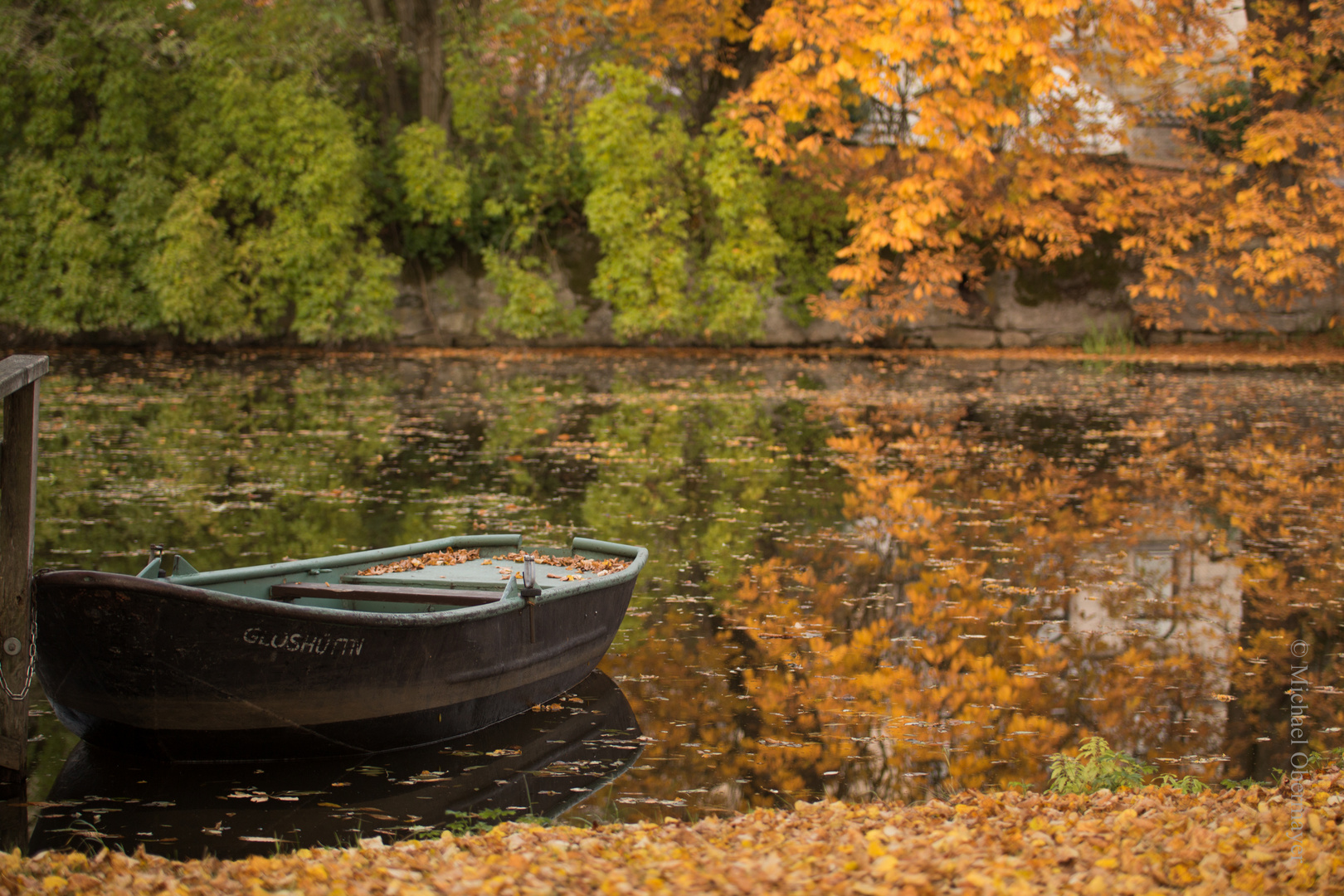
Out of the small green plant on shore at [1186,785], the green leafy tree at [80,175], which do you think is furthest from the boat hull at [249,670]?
the green leafy tree at [80,175]

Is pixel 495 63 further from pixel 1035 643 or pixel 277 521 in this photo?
pixel 1035 643

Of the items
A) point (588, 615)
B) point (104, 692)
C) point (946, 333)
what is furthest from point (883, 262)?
point (104, 692)

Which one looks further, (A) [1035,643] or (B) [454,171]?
(B) [454,171]

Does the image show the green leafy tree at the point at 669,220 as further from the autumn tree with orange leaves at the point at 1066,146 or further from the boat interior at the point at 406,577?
the boat interior at the point at 406,577

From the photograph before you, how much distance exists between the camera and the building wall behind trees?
888 inches

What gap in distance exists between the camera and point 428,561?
6512 millimetres

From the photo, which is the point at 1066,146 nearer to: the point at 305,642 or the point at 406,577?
the point at 406,577

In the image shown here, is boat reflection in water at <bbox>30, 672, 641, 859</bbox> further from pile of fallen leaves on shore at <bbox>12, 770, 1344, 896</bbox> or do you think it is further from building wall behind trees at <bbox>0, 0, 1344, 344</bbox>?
building wall behind trees at <bbox>0, 0, 1344, 344</bbox>

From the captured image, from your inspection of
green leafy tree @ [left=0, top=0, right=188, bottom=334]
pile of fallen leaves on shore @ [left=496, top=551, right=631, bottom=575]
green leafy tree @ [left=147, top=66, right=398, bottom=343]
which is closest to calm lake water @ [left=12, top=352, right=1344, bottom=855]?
pile of fallen leaves on shore @ [left=496, top=551, right=631, bottom=575]

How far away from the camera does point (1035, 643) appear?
651 cm

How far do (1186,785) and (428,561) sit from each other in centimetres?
384

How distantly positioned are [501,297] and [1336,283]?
17.2 meters

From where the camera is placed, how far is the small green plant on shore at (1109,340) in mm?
25438

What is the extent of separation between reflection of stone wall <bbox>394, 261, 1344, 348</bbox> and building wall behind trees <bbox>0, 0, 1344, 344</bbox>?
66 millimetres
